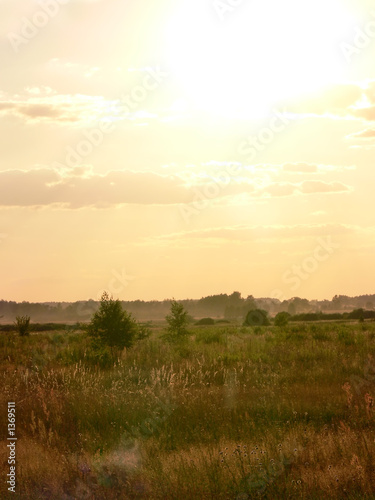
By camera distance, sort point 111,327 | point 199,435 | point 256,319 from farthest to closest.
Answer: point 256,319 < point 111,327 < point 199,435

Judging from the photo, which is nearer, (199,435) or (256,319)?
(199,435)

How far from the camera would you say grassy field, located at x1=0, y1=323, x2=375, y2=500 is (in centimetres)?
614

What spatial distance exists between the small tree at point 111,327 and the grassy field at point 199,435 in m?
5.40

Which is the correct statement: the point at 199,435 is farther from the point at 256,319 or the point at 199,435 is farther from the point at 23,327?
the point at 256,319

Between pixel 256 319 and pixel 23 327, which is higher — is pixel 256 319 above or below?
below

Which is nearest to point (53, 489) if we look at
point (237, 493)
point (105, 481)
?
point (105, 481)

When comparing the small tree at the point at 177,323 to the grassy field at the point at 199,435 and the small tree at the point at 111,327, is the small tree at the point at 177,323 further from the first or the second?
the grassy field at the point at 199,435

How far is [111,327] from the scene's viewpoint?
19.9 m

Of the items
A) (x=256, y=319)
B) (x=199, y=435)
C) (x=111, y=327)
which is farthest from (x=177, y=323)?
(x=256, y=319)

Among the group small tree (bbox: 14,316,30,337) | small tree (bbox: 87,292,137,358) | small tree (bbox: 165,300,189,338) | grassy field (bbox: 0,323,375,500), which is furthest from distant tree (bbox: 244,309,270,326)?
grassy field (bbox: 0,323,375,500)

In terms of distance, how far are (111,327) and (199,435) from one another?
38.7ft

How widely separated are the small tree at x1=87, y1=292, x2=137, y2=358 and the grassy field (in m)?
5.40

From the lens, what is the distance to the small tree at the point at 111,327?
19.8m

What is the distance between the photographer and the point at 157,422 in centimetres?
912
